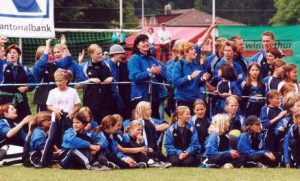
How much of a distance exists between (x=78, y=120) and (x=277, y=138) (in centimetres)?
298

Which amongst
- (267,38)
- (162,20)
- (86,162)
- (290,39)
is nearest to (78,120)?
(86,162)

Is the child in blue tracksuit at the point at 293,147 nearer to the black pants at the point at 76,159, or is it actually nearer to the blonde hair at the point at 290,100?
the blonde hair at the point at 290,100

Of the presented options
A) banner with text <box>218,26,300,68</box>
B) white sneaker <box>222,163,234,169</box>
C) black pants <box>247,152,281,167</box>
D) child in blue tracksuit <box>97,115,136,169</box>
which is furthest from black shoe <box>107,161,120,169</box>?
banner with text <box>218,26,300,68</box>

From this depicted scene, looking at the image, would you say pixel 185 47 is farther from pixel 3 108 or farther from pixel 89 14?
pixel 89 14

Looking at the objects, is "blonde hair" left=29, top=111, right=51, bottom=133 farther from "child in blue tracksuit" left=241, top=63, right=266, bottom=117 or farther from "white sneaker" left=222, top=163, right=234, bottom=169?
"child in blue tracksuit" left=241, top=63, right=266, bottom=117

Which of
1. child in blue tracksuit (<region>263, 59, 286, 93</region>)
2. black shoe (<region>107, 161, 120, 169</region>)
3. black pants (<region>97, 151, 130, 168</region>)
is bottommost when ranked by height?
black shoe (<region>107, 161, 120, 169</region>)

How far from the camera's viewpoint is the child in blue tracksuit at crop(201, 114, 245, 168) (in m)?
11.8

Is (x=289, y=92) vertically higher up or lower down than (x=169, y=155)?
higher up

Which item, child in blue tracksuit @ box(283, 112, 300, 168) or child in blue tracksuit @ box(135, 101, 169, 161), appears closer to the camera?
child in blue tracksuit @ box(283, 112, 300, 168)

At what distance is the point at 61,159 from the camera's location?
38.0 feet

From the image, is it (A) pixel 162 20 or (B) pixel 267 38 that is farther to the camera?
(A) pixel 162 20

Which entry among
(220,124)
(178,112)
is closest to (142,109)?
(178,112)

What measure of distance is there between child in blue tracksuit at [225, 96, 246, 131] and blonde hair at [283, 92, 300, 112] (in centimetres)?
68

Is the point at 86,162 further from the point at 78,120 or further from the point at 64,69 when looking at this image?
the point at 64,69
